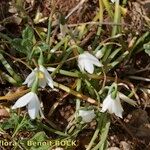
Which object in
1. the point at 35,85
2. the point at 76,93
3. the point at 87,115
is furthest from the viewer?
the point at 76,93

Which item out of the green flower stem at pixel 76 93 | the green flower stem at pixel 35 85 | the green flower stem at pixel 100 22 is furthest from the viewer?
the green flower stem at pixel 100 22

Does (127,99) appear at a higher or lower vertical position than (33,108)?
lower

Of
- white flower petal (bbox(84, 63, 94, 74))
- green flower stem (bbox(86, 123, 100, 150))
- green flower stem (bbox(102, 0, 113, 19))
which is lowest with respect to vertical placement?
green flower stem (bbox(86, 123, 100, 150))

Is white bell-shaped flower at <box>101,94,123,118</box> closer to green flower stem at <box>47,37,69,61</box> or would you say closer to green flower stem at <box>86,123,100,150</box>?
green flower stem at <box>86,123,100,150</box>

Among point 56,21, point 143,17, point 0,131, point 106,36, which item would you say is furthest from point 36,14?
point 0,131

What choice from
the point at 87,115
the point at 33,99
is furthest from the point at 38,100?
the point at 87,115

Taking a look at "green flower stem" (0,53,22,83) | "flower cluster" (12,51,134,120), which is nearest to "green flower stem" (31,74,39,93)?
"flower cluster" (12,51,134,120)

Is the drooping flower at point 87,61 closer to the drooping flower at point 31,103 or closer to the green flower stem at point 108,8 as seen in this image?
the drooping flower at point 31,103

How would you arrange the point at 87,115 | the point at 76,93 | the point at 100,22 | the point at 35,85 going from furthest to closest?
the point at 100,22, the point at 76,93, the point at 87,115, the point at 35,85

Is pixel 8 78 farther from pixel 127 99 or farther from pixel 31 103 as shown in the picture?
pixel 127 99

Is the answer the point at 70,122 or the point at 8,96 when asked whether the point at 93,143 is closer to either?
the point at 70,122

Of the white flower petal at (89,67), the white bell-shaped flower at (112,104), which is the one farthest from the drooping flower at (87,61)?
the white bell-shaped flower at (112,104)
